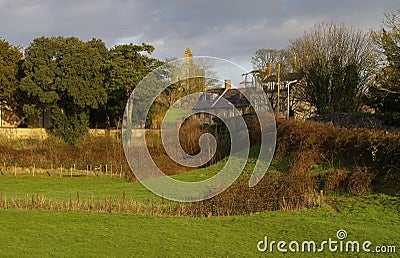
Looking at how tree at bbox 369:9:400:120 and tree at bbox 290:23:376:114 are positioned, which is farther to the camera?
tree at bbox 290:23:376:114

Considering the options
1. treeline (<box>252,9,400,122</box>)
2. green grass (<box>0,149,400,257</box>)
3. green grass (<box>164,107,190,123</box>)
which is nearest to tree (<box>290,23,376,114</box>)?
treeline (<box>252,9,400,122</box>)

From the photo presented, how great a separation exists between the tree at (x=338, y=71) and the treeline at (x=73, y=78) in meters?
10.9

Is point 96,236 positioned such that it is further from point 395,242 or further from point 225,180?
point 225,180

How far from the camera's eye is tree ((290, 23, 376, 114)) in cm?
2983

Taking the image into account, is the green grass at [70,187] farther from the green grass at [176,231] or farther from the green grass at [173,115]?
the green grass at [176,231]

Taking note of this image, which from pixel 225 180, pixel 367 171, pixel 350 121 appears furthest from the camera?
pixel 350 121

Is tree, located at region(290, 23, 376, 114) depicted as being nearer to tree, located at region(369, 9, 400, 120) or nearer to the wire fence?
tree, located at region(369, 9, 400, 120)

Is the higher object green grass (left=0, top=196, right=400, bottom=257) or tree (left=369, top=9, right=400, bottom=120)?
tree (left=369, top=9, right=400, bottom=120)

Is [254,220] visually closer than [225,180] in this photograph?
Yes

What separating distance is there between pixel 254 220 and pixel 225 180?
20.6ft

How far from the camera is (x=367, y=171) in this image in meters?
14.1

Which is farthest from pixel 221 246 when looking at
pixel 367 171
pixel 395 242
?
pixel 367 171

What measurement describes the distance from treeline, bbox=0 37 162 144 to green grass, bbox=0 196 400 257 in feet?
59.5

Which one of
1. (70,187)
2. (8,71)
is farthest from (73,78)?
(70,187)
